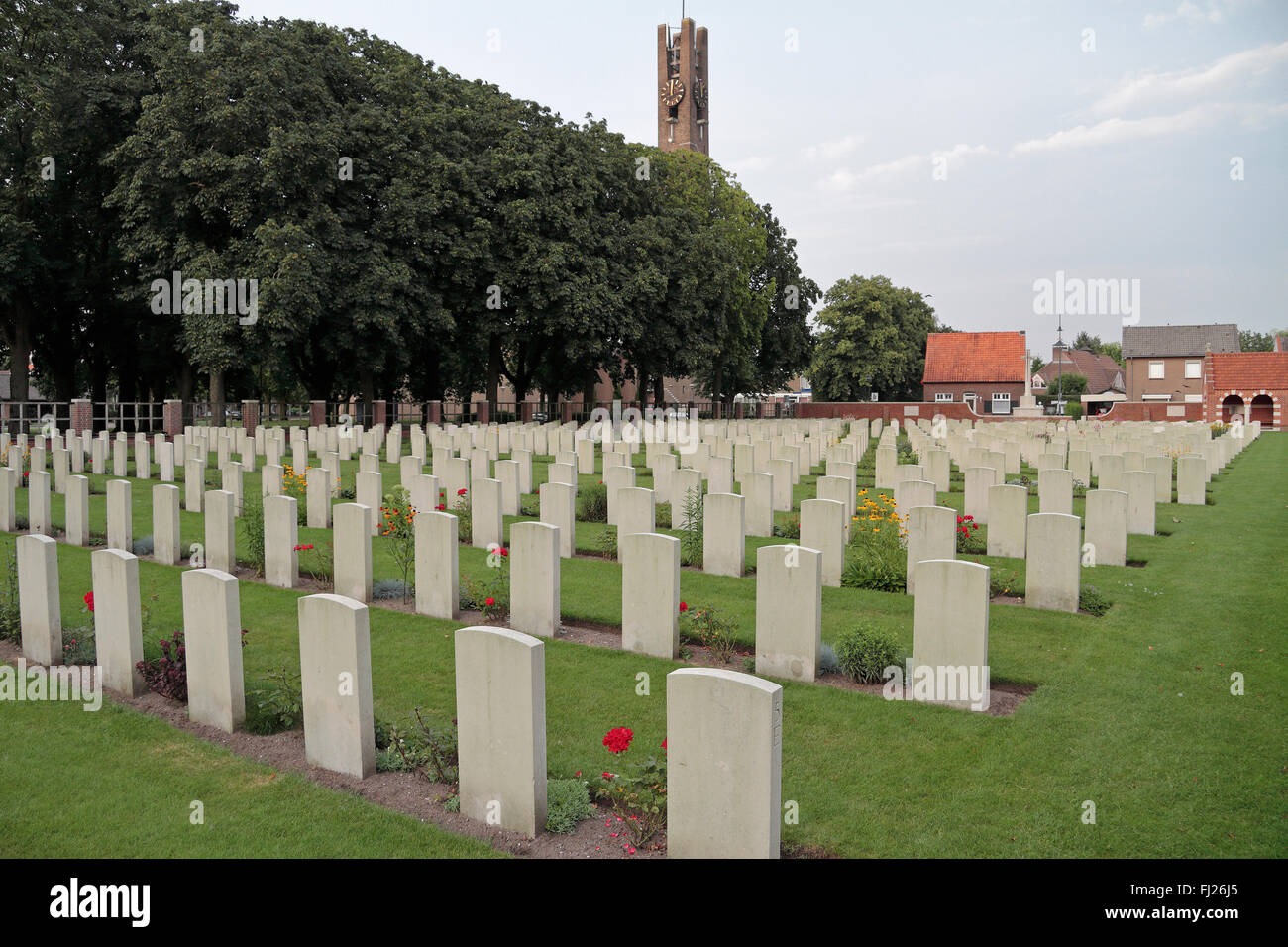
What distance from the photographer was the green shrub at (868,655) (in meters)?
6.65

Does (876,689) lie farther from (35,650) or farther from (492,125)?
(492,125)

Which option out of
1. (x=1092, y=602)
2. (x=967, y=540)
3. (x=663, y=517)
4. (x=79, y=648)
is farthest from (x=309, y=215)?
(x=1092, y=602)

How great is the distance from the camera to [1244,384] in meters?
56.0

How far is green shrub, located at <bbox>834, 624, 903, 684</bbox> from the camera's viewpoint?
6.65 meters

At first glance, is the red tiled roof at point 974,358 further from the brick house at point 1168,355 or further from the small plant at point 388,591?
the small plant at point 388,591

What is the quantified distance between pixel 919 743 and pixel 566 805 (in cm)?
230

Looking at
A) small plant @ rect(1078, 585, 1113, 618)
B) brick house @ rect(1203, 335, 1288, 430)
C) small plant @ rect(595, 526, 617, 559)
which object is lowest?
small plant @ rect(1078, 585, 1113, 618)

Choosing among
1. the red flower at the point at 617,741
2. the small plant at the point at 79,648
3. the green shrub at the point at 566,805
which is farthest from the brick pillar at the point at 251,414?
the red flower at the point at 617,741

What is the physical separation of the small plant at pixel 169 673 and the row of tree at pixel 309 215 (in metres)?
20.5

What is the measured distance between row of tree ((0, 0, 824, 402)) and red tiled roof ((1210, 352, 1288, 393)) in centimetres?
3539

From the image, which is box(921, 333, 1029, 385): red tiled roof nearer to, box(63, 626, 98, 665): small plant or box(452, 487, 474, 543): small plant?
box(452, 487, 474, 543): small plant

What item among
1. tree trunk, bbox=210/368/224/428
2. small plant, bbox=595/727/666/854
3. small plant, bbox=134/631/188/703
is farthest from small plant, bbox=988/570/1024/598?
tree trunk, bbox=210/368/224/428

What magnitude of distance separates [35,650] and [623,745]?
5618 millimetres

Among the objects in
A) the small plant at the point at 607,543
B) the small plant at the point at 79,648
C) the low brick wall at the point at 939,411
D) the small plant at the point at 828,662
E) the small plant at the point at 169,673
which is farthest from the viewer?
the low brick wall at the point at 939,411
